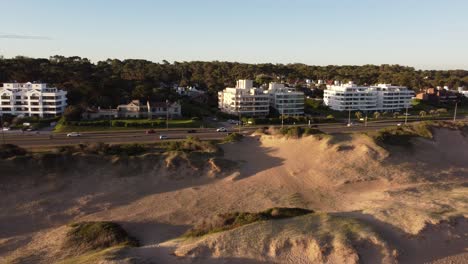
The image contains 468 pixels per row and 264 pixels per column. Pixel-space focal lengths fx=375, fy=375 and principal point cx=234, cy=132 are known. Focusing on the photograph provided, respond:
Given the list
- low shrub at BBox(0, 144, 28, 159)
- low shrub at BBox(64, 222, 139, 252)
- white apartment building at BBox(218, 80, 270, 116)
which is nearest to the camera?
low shrub at BBox(64, 222, 139, 252)

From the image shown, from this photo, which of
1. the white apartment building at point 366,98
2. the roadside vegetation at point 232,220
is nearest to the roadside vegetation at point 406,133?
the roadside vegetation at point 232,220

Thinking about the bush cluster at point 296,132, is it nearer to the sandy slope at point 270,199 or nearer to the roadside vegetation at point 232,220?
the sandy slope at point 270,199

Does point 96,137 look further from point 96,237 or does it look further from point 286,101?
point 286,101

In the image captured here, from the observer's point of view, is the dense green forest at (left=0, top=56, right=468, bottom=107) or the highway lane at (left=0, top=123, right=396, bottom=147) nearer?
the highway lane at (left=0, top=123, right=396, bottom=147)

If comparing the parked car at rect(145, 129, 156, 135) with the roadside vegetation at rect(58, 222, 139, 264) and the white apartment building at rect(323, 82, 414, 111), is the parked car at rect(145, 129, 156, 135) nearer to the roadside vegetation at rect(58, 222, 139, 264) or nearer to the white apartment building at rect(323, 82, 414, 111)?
the roadside vegetation at rect(58, 222, 139, 264)

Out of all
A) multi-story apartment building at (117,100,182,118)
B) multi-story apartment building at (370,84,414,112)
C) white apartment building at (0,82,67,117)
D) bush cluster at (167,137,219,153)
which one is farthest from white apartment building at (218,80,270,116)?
bush cluster at (167,137,219,153)

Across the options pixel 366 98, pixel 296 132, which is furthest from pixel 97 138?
pixel 366 98

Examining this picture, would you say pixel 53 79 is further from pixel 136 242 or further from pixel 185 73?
pixel 136 242
